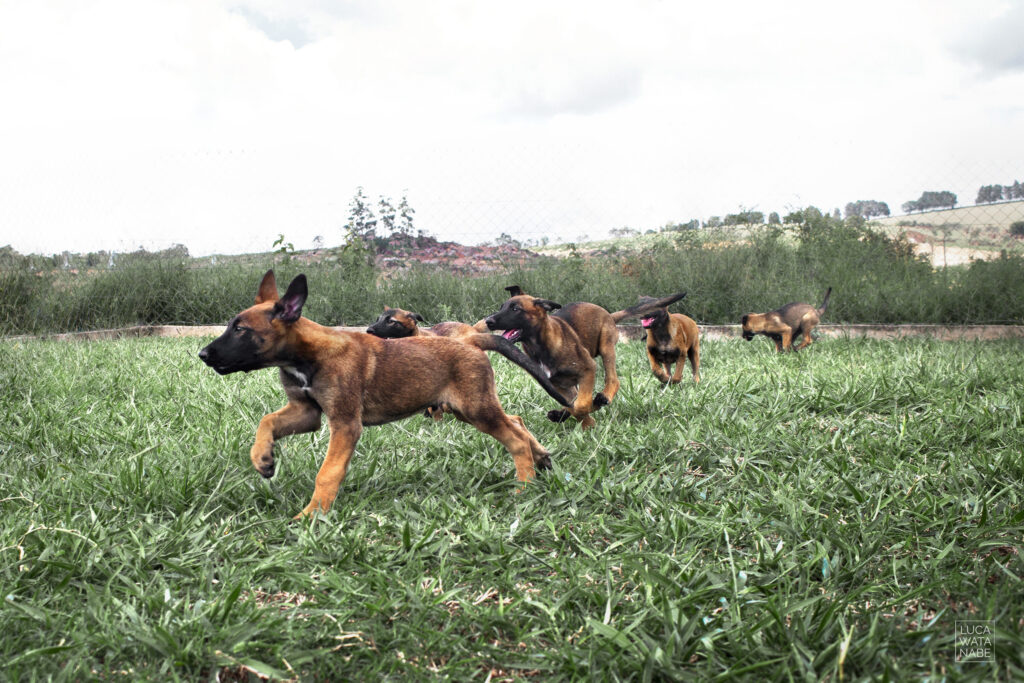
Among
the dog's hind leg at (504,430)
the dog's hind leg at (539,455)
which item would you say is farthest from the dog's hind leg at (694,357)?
the dog's hind leg at (504,430)

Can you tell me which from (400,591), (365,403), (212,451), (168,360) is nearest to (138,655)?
(400,591)

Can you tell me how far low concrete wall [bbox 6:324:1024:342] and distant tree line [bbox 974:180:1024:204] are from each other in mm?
2701

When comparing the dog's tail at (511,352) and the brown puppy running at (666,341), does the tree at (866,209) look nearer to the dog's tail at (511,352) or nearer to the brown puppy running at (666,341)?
the brown puppy running at (666,341)

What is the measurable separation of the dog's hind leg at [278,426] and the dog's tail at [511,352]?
2.96 feet

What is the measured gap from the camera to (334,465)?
120 inches

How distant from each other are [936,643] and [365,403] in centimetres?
226

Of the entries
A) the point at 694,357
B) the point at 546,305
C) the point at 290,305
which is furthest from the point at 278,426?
the point at 694,357

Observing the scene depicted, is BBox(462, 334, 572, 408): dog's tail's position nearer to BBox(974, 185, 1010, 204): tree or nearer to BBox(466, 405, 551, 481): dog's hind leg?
BBox(466, 405, 551, 481): dog's hind leg

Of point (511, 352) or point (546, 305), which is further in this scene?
point (546, 305)

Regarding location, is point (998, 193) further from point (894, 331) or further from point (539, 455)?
point (539, 455)

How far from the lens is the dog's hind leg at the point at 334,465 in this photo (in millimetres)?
3018

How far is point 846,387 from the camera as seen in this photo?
17.2 ft

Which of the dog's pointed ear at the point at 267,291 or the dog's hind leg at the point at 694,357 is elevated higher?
the dog's pointed ear at the point at 267,291

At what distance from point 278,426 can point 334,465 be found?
0.33m
